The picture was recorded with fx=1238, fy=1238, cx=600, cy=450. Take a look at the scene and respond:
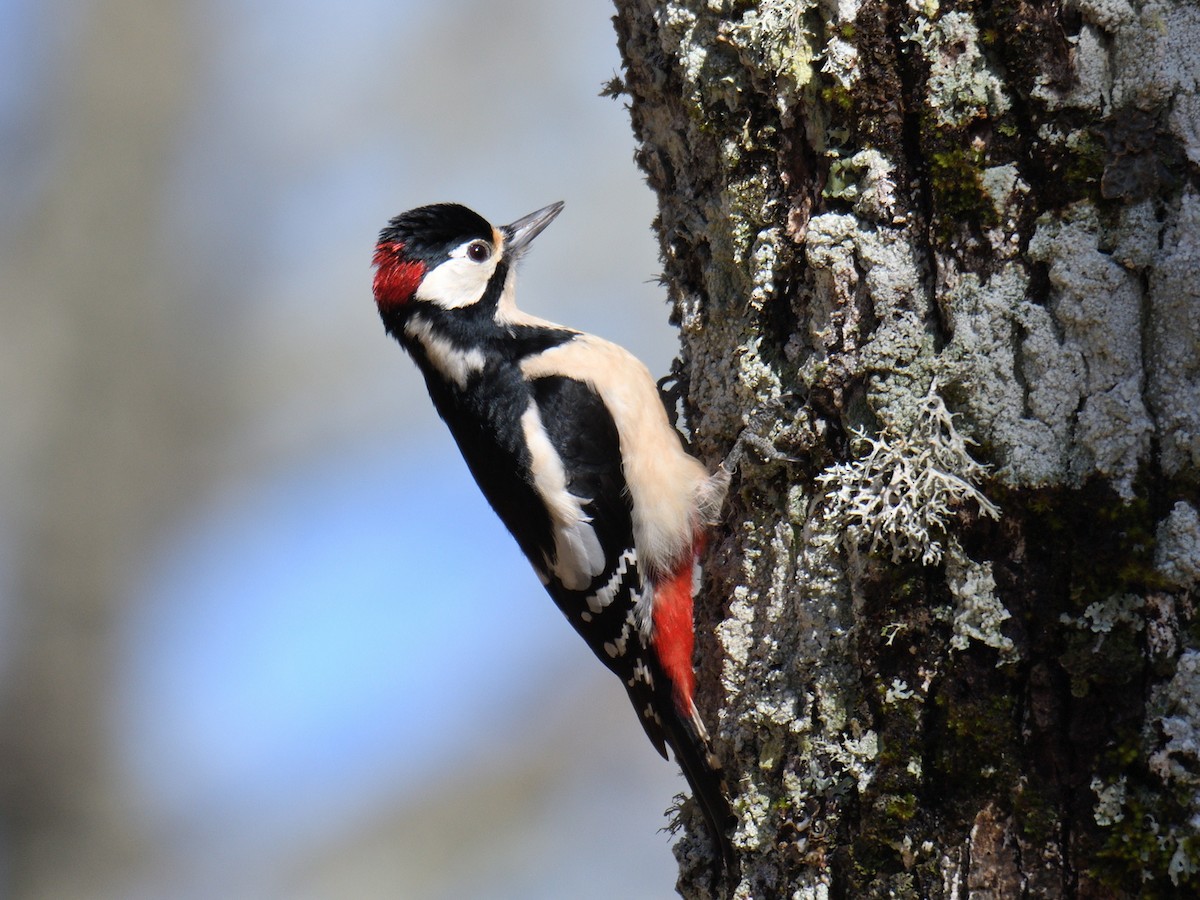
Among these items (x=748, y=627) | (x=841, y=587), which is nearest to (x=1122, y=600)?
(x=841, y=587)

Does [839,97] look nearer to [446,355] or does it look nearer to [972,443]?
[972,443]

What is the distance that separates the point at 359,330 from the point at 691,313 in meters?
5.86

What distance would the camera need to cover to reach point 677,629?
3.21 metres

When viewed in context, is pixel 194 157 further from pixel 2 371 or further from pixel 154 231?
pixel 2 371

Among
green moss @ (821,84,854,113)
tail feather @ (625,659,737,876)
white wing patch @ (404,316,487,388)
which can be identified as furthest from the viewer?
white wing patch @ (404,316,487,388)

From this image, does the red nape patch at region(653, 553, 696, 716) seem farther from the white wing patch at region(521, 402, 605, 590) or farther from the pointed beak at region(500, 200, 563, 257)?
the pointed beak at region(500, 200, 563, 257)

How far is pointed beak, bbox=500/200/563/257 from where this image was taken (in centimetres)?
388

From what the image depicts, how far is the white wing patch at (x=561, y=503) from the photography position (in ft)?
11.1

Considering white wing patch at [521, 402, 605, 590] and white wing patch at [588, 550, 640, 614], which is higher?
white wing patch at [521, 402, 605, 590]

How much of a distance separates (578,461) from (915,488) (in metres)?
1.57

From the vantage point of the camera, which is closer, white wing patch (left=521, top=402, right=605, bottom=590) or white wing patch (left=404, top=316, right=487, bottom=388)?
white wing patch (left=521, top=402, right=605, bottom=590)

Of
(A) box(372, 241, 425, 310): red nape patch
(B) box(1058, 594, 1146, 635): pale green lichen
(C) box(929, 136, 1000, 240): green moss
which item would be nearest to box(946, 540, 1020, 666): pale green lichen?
(B) box(1058, 594, 1146, 635): pale green lichen

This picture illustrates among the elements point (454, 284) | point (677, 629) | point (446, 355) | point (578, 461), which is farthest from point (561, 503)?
point (454, 284)

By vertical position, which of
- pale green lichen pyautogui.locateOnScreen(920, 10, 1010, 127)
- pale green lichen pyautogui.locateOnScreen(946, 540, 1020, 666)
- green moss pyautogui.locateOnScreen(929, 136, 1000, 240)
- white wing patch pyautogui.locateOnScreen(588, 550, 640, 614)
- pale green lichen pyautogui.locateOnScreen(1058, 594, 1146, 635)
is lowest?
pale green lichen pyautogui.locateOnScreen(1058, 594, 1146, 635)
